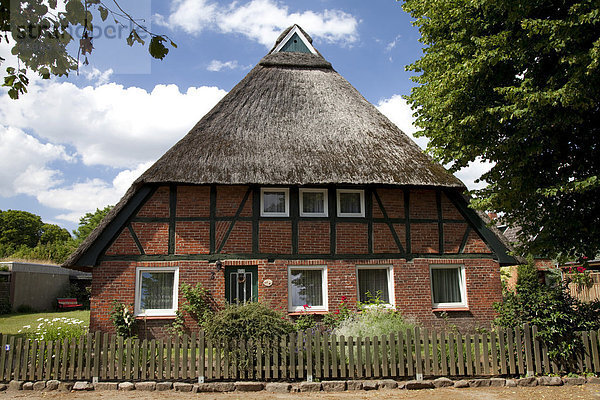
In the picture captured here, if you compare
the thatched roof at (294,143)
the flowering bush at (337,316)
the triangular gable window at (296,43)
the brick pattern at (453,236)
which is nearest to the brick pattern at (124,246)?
the thatched roof at (294,143)

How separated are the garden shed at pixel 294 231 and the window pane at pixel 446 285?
0.03 m

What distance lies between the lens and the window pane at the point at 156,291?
11219 millimetres

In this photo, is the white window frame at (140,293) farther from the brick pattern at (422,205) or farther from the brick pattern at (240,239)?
the brick pattern at (422,205)

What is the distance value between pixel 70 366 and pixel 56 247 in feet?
121

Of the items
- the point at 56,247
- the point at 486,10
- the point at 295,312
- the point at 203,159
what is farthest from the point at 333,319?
the point at 56,247

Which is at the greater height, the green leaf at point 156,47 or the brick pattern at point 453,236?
the green leaf at point 156,47

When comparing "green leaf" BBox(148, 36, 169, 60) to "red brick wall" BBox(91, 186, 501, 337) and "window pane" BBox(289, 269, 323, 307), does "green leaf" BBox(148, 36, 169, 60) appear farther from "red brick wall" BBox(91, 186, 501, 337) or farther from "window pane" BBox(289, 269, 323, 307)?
"window pane" BBox(289, 269, 323, 307)

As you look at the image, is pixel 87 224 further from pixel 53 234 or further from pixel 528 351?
pixel 528 351

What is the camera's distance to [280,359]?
8273 millimetres

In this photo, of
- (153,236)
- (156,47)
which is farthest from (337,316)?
(156,47)

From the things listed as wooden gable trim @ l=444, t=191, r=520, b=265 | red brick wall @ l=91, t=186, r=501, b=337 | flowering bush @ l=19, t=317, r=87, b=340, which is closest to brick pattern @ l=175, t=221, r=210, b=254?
red brick wall @ l=91, t=186, r=501, b=337

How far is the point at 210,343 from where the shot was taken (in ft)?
26.8

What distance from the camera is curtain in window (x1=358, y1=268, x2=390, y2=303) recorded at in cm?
1197

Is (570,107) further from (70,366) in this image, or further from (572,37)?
(70,366)
